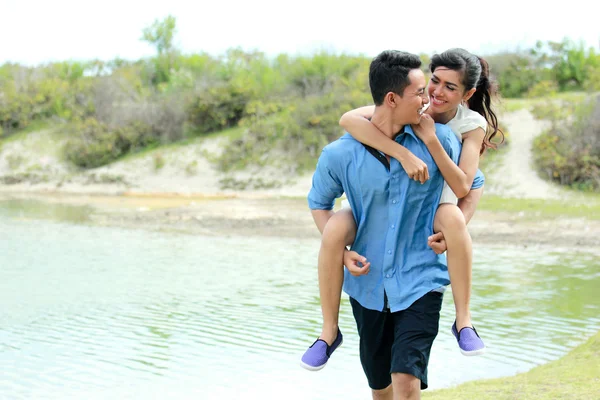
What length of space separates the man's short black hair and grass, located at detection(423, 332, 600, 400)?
241 centimetres

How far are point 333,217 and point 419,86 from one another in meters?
0.64

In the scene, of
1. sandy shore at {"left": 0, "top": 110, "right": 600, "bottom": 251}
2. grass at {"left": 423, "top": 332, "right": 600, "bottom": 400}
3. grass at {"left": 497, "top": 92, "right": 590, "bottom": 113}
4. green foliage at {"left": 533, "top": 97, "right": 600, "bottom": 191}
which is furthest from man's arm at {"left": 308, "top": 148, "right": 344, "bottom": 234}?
grass at {"left": 497, "top": 92, "right": 590, "bottom": 113}

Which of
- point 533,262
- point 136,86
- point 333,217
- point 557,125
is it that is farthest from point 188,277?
point 136,86

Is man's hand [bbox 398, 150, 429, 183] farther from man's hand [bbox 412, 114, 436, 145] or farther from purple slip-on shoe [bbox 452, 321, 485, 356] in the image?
purple slip-on shoe [bbox 452, 321, 485, 356]

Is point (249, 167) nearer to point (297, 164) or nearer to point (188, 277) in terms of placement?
point (297, 164)

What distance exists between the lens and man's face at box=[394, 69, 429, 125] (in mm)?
3562

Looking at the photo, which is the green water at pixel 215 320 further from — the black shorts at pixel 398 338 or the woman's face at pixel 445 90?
the woman's face at pixel 445 90

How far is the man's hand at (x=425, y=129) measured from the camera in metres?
3.56

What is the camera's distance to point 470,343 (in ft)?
11.8

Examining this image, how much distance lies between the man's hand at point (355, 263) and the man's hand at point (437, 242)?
265mm

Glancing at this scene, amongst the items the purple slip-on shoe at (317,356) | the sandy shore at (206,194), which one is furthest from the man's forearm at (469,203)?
the sandy shore at (206,194)

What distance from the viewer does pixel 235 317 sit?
943 cm

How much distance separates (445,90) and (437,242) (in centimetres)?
66

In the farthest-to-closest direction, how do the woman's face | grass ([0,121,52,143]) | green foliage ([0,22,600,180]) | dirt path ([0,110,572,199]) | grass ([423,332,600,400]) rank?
grass ([0,121,52,143]), green foliage ([0,22,600,180]), dirt path ([0,110,572,199]), grass ([423,332,600,400]), the woman's face
